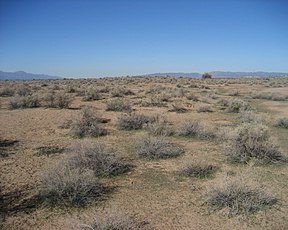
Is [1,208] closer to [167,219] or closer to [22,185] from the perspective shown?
[22,185]

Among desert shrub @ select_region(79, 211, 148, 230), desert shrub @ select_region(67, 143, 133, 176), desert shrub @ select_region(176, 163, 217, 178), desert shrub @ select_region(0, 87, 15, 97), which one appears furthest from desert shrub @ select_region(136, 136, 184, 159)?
desert shrub @ select_region(0, 87, 15, 97)

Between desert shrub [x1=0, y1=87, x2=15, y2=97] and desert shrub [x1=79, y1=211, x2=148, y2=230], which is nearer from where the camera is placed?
desert shrub [x1=79, y1=211, x2=148, y2=230]

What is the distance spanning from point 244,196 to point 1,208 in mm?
5366

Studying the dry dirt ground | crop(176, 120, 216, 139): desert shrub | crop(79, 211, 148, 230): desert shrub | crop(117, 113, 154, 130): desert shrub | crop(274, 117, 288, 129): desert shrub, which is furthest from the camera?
crop(274, 117, 288, 129): desert shrub

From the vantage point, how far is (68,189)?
24.8 ft

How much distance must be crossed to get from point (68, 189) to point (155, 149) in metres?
4.22

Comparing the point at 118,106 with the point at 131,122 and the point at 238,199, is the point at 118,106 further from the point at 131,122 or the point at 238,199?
the point at 238,199

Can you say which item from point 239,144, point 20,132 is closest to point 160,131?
point 239,144

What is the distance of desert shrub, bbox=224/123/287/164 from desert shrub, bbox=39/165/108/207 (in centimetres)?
485

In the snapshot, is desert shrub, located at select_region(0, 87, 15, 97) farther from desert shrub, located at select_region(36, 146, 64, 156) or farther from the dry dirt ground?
desert shrub, located at select_region(36, 146, 64, 156)

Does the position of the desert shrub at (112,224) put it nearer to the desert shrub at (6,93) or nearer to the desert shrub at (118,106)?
the desert shrub at (118,106)

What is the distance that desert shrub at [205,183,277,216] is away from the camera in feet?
23.0

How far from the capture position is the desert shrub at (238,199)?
7.00m

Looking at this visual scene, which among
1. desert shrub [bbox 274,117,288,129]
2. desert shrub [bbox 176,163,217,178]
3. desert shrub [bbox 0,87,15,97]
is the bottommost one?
desert shrub [bbox 0,87,15,97]
